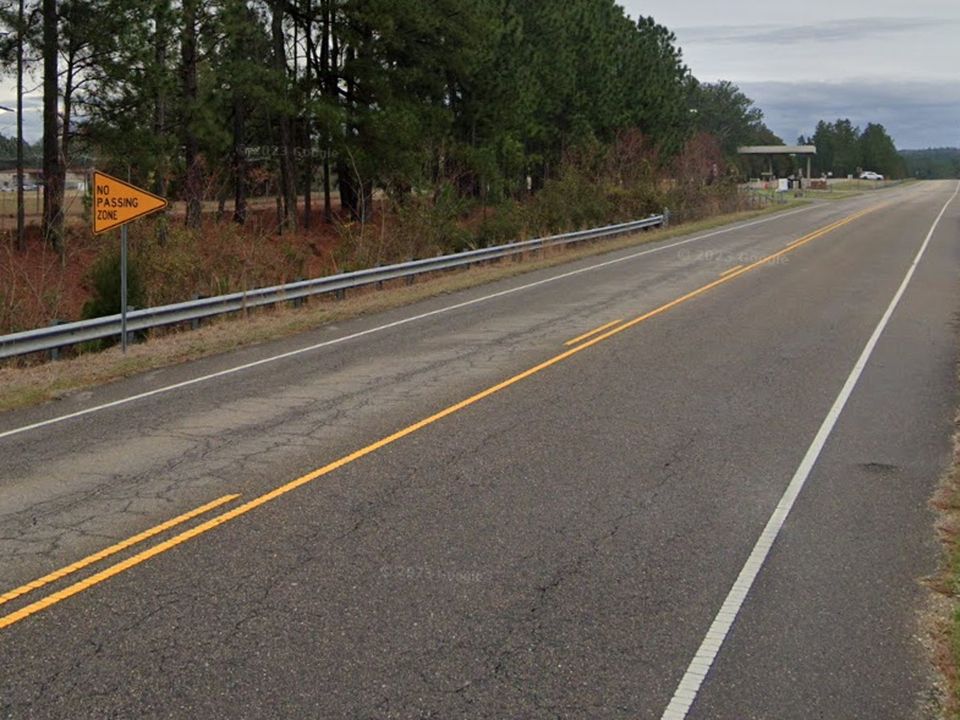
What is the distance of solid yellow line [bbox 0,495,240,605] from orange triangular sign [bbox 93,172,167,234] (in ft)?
28.1

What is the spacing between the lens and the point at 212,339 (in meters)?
16.6

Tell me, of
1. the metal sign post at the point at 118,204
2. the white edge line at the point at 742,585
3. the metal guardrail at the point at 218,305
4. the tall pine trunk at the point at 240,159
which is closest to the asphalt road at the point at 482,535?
the white edge line at the point at 742,585

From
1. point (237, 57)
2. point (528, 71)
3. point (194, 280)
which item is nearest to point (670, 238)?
point (528, 71)

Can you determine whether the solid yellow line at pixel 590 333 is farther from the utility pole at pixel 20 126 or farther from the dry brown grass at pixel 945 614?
the utility pole at pixel 20 126

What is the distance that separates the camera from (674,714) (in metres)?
4.86

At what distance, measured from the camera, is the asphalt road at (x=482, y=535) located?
5160mm

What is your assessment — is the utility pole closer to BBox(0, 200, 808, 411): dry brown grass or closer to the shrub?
BBox(0, 200, 808, 411): dry brown grass

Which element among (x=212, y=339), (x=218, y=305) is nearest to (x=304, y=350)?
(x=212, y=339)

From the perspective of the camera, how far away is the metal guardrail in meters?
14.8

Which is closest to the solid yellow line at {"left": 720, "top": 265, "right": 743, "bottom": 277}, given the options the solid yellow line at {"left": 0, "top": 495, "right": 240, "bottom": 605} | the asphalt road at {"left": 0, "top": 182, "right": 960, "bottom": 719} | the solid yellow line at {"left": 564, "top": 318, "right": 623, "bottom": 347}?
the solid yellow line at {"left": 564, "top": 318, "right": 623, "bottom": 347}

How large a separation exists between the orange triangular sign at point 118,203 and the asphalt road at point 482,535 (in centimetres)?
264

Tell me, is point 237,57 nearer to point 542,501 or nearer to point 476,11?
point 476,11

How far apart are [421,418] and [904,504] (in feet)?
16.1

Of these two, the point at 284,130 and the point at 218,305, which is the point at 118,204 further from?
the point at 284,130
